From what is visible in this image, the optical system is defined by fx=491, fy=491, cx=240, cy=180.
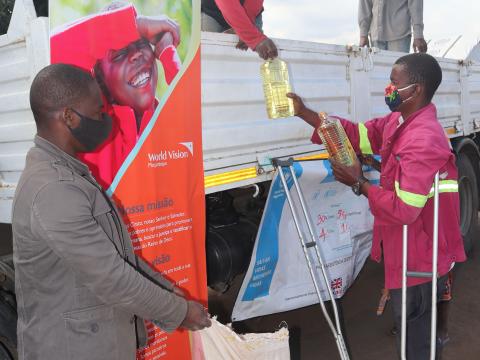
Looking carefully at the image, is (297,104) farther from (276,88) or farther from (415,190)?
(415,190)

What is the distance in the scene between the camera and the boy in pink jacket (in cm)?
222

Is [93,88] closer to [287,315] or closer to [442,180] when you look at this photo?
[442,180]

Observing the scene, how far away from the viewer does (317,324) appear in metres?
4.00

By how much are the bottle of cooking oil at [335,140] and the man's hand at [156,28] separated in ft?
2.95

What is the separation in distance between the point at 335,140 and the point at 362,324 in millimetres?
1879

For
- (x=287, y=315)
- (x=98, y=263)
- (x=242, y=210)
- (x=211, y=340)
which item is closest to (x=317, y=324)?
(x=287, y=315)

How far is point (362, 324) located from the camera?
156 inches

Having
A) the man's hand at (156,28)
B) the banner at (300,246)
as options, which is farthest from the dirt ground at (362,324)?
the man's hand at (156,28)

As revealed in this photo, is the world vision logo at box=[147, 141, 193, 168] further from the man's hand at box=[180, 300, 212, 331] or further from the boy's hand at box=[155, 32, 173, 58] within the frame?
the man's hand at box=[180, 300, 212, 331]

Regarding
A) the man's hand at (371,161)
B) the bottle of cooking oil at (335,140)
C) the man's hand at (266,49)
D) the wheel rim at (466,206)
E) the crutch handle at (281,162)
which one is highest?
the man's hand at (266,49)

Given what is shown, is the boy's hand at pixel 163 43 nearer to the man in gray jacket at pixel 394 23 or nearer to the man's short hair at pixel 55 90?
the man's short hair at pixel 55 90

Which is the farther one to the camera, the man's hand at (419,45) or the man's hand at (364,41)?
the man's hand at (364,41)

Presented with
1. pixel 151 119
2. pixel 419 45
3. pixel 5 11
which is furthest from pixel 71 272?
pixel 419 45

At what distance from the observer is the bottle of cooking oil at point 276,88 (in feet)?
9.59
